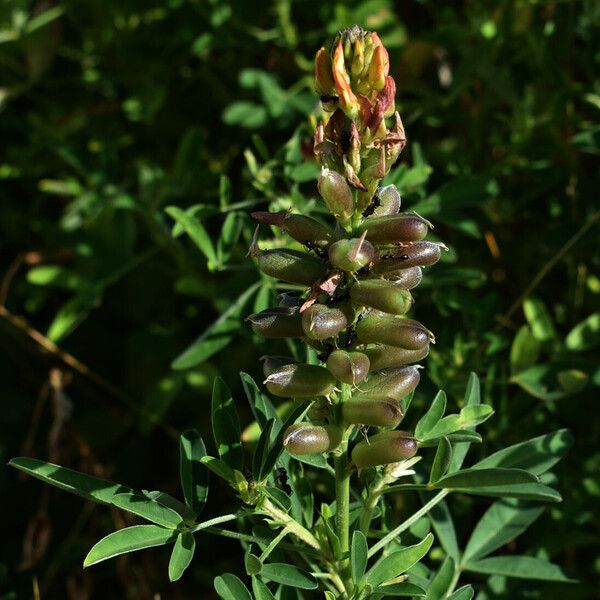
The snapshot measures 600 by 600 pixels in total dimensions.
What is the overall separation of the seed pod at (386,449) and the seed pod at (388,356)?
3.6 inches

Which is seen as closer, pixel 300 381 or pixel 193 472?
pixel 300 381

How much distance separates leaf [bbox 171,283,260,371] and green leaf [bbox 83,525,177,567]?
0.64 metres

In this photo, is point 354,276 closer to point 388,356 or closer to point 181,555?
point 388,356

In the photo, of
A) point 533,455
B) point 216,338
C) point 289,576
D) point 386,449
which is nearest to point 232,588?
point 289,576

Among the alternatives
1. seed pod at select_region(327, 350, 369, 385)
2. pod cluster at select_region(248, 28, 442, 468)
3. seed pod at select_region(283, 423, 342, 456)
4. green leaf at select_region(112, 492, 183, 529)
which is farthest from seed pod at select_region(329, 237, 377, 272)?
green leaf at select_region(112, 492, 183, 529)

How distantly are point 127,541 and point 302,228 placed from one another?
0.48 m

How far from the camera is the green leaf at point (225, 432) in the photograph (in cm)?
138

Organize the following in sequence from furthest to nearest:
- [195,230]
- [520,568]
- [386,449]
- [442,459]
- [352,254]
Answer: [195,230], [520,568], [442,459], [386,449], [352,254]

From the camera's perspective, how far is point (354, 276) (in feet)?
3.98

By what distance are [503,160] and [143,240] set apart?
1064 millimetres

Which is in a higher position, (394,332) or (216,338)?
(394,332)

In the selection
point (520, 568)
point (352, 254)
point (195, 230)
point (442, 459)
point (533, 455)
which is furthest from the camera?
point (195, 230)

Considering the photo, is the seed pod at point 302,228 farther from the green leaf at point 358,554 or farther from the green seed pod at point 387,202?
the green leaf at point 358,554

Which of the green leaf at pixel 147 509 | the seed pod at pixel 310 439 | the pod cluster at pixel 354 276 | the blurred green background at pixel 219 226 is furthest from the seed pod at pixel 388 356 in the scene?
the blurred green background at pixel 219 226
